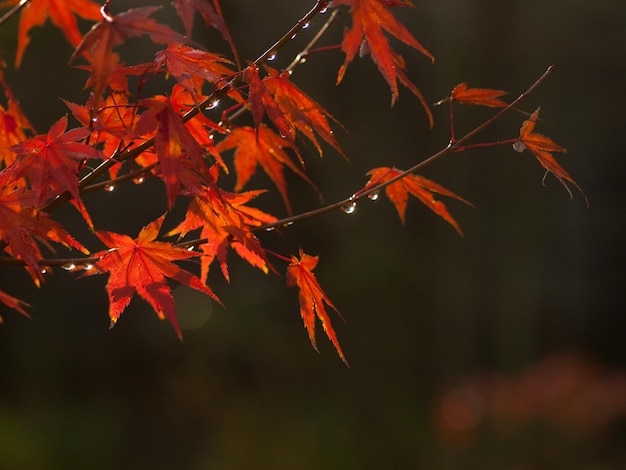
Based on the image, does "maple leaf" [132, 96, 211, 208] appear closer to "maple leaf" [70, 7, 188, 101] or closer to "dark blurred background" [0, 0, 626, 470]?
"maple leaf" [70, 7, 188, 101]

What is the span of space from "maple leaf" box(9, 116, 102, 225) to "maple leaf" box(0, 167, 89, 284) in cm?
1

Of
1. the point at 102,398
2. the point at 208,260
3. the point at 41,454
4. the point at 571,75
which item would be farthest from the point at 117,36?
the point at 571,75

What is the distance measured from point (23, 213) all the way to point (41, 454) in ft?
9.11

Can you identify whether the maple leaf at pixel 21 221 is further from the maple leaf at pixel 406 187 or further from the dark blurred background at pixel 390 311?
the dark blurred background at pixel 390 311

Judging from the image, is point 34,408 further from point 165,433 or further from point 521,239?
point 521,239

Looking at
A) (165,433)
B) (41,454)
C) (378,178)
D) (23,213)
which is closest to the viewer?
(23,213)

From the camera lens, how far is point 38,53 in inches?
158

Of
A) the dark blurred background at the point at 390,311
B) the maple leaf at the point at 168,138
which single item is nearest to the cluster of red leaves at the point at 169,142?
the maple leaf at the point at 168,138

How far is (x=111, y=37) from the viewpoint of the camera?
65cm

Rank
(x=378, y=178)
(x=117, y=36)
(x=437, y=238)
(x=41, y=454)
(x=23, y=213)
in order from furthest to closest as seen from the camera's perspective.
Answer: (x=437, y=238) → (x=41, y=454) → (x=378, y=178) → (x=23, y=213) → (x=117, y=36)

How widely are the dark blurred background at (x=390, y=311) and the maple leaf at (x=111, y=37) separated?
2.66 m

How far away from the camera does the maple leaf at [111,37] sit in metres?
0.64

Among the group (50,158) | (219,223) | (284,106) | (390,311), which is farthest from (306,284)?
(390,311)

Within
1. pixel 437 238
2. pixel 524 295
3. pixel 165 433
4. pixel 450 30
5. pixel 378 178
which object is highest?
pixel 378 178
